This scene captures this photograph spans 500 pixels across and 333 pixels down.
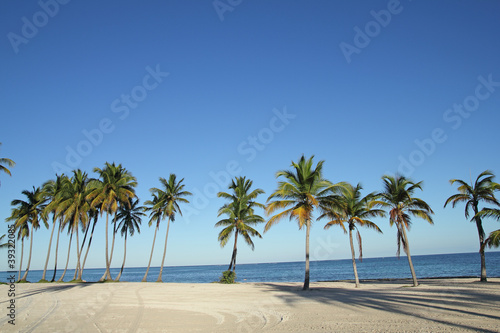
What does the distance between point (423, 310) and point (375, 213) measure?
1331 cm

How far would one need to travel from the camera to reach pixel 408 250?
2219 cm

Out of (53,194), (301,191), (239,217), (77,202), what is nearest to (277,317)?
(301,191)

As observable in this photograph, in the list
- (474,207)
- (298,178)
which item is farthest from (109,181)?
(474,207)

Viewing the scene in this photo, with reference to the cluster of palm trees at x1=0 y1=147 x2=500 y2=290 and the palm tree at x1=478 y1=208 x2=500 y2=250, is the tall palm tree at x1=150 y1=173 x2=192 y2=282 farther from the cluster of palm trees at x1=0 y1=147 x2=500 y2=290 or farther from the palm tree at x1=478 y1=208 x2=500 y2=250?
the palm tree at x1=478 y1=208 x2=500 y2=250

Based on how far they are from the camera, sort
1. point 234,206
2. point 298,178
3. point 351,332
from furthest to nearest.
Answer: point 234,206 < point 298,178 < point 351,332

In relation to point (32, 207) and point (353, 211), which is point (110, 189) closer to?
point (32, 207)

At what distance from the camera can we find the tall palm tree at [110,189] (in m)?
32.1

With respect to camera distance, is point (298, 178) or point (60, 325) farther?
point (298, 178)

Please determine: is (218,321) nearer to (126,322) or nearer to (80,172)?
(126,322)

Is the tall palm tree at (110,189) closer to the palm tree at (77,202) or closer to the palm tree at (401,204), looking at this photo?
the palm tree at (77,202)

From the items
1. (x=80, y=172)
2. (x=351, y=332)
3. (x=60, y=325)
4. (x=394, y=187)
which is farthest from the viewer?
(x=80, y=172)

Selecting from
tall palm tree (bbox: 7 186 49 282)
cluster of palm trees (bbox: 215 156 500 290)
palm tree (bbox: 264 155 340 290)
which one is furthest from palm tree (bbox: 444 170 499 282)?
tall palm tree (bbox: 7 186 49 282)

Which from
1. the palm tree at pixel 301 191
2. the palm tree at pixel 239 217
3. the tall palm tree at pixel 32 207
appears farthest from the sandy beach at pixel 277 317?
the tall palm tree at pixel 32 207

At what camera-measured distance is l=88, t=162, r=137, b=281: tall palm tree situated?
32125 millimetres
